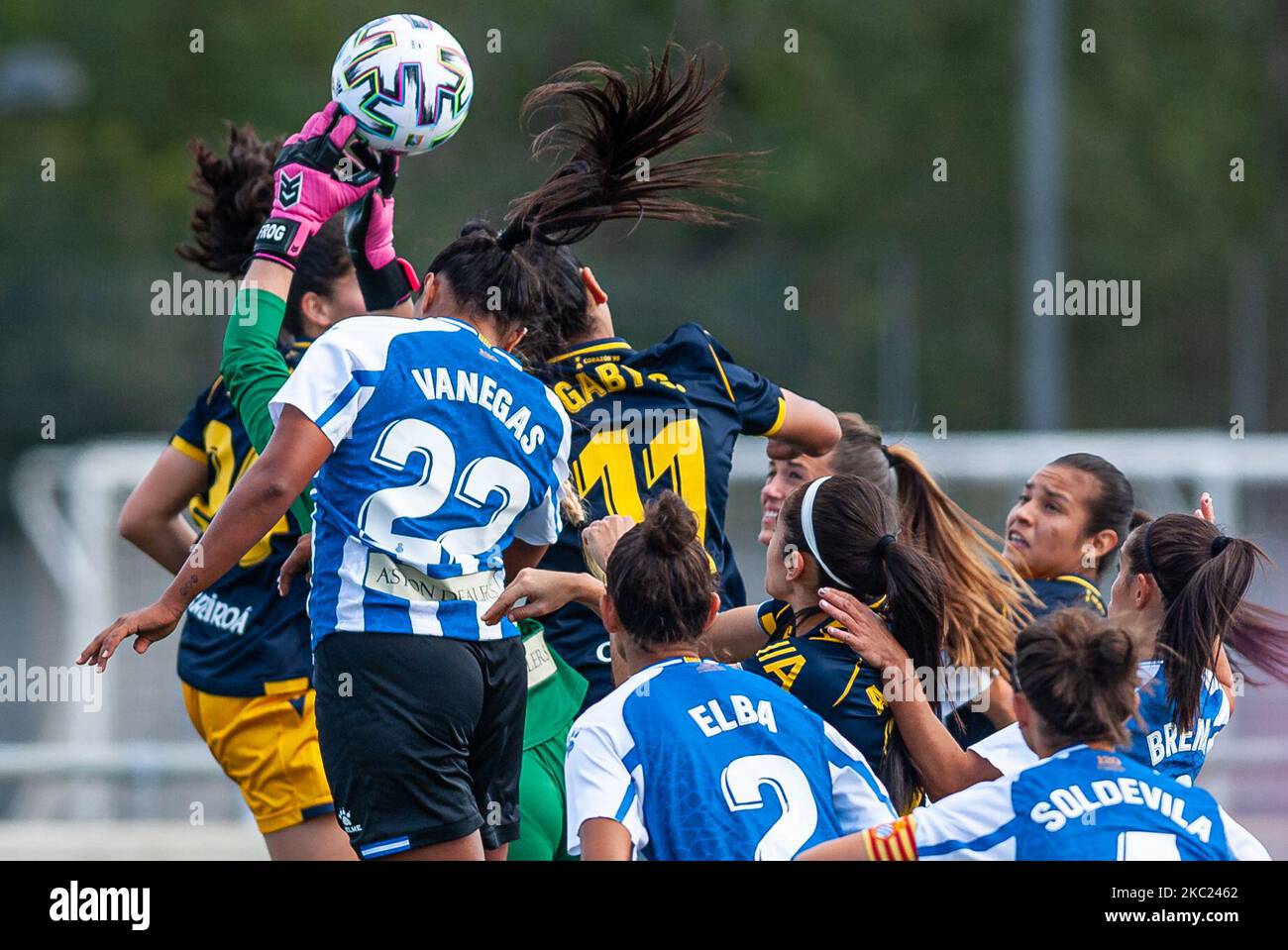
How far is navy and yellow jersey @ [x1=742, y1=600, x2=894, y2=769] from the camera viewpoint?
11.5 feet

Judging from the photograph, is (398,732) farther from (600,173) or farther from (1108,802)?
(600,173)

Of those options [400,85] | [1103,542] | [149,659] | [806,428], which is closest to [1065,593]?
[1103,542]

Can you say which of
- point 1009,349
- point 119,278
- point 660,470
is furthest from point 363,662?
point 1009,349

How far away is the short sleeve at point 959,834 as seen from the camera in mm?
2920

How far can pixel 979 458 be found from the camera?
33.2 feet

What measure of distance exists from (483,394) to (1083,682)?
1.22 meters

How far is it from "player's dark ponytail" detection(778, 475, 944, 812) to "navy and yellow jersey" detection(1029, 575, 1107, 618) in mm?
738

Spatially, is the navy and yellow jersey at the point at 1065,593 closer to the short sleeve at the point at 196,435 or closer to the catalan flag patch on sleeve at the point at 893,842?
the catalan flag patch on sleeve at the point at 893,842

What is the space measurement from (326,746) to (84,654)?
18.8 inches

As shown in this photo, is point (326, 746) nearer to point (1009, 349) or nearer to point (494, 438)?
point (494, 438)

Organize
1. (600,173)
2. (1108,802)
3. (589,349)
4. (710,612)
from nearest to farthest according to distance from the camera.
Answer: (1108,802)
(710,612)
(600,173)
(589,349)

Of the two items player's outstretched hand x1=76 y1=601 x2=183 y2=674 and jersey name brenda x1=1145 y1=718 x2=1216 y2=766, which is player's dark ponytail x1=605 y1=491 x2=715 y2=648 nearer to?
player's outstretched hand x1=76 y1=601 x2=183 y2=674

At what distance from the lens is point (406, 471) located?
3246 mm

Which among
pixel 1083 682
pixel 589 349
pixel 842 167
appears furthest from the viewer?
pixel 842 167
